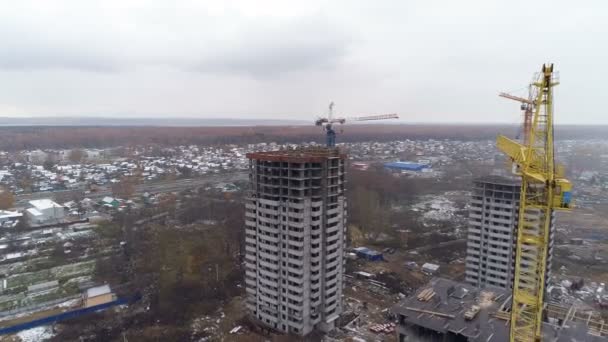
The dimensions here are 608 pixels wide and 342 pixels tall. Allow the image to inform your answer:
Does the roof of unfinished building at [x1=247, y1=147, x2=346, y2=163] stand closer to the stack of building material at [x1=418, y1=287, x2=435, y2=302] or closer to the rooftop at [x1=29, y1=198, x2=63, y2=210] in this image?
the stack of building material at [x1=418, y1=287, x2=435, y2=302]

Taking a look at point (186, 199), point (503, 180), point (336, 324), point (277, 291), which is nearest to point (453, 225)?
point (503, 180)

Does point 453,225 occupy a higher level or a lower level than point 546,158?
lower

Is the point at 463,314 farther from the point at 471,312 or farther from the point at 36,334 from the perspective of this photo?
the point at 36,334

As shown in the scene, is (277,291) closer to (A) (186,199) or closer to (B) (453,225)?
(B) (453,225)

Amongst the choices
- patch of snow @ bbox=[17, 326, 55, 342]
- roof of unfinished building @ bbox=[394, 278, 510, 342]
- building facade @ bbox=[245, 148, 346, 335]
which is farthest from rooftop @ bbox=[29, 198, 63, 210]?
roof of unfinished building @ bbox=[394, 278, 510, 342]

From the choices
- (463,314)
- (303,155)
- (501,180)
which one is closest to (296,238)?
(303,155)

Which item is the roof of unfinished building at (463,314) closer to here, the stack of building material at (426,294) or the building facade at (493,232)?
the stack of building material at (426,294)
